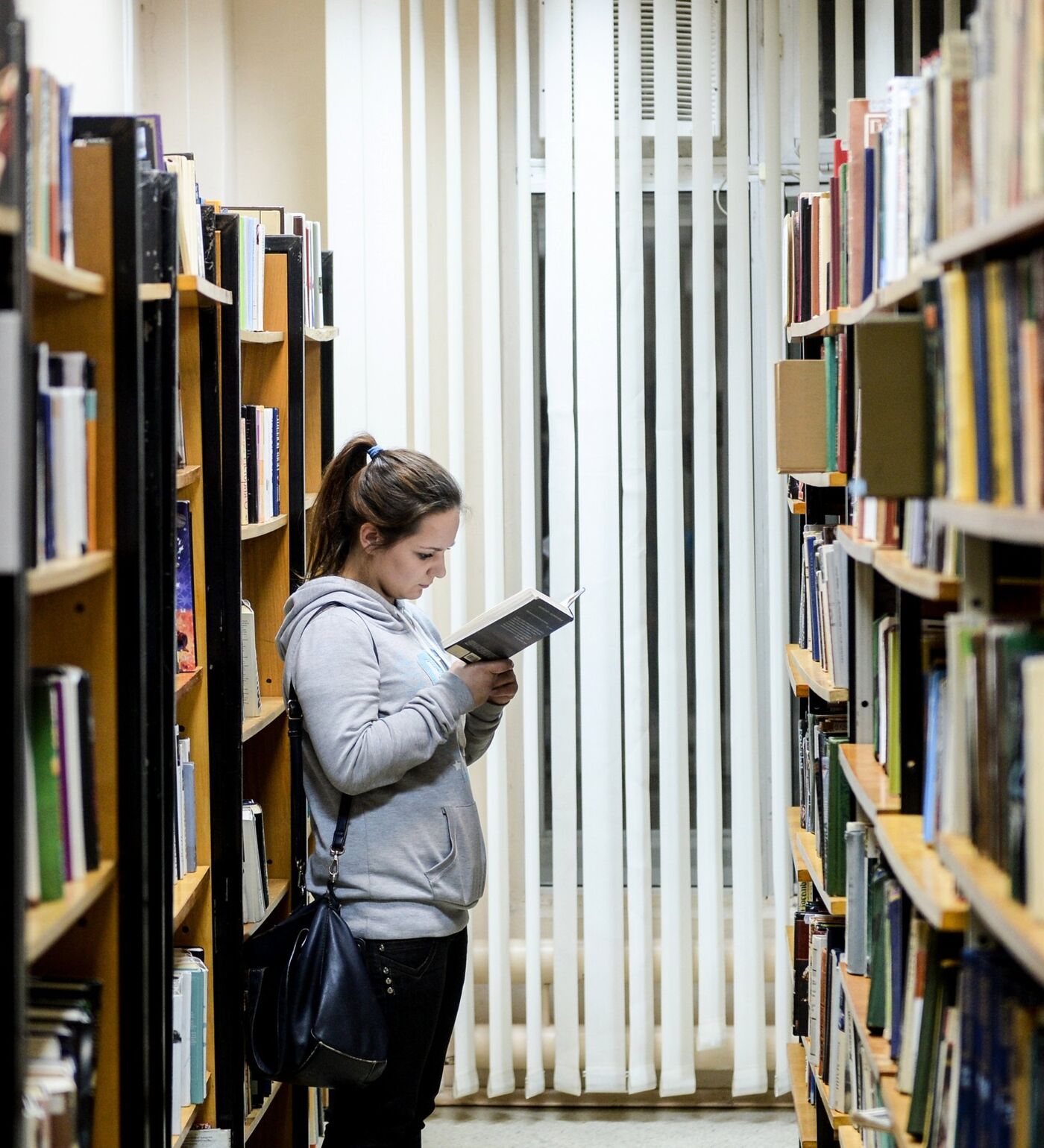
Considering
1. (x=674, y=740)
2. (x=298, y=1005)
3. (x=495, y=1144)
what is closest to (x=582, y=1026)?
(x=495, y=1144)

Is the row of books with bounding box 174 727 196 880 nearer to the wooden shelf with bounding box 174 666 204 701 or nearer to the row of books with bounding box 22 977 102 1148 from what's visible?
the wooden shelf with bounding box 174 666 204 701

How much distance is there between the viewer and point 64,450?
4.83 feet

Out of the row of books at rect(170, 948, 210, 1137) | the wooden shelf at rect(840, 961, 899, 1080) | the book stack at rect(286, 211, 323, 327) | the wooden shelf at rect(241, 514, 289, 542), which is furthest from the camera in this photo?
the book stack at rect(286, 211, 323, 327)

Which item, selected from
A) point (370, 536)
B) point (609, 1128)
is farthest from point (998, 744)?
point (609, 1128)

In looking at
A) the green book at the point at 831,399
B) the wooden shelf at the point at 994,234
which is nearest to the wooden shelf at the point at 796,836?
the green book at the point at 831,399

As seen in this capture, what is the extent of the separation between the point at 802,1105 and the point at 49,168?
2.33 metres

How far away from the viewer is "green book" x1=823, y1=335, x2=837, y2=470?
2.28 m

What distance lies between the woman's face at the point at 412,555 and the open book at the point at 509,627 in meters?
0.12

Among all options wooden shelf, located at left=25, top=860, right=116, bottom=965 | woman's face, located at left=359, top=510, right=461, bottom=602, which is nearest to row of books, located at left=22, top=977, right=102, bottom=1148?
wooden shelf, located at left=25, top=860, right=116, bottom=965

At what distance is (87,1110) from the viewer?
1.54 m

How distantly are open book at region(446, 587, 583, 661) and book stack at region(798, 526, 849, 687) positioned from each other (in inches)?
18.6

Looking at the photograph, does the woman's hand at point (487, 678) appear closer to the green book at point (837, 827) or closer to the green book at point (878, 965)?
the green book at point (837, 827)

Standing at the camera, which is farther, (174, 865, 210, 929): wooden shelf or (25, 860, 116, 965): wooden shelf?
(174, 865, 210, 929): wooden shelf

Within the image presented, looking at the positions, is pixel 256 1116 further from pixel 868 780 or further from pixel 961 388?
pixel 961 388
